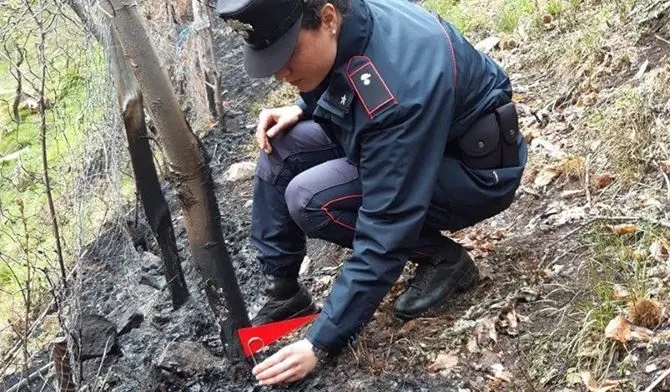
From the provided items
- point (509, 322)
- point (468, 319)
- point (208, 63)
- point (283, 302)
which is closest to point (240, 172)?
point (208, 63)

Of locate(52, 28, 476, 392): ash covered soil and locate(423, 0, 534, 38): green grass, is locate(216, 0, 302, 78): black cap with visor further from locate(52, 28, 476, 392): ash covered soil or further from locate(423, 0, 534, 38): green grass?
locate(423, 0, 534, 38): green grass

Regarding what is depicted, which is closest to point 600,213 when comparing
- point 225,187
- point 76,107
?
point 76,107

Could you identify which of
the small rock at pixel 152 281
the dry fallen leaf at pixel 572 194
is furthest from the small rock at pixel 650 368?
the small rock at pixel 152 281

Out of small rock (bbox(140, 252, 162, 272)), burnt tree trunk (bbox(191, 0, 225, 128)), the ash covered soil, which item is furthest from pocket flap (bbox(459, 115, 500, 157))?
burnt tree trunk (bbox(191, 0, 225, 128))

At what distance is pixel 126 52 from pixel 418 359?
1473 millimetres

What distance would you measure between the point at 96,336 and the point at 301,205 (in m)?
1.23

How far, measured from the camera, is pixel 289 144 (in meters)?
3.24

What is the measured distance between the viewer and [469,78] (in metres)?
2.83

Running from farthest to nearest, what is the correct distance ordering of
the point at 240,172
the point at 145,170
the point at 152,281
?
the point at 240,172 → the point at 152,281 → the point at 145,170

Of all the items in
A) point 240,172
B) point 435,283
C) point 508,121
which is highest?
point 508,121

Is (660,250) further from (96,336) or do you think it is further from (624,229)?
(96,336)

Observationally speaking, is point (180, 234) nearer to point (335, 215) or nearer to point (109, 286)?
point (109, 286)

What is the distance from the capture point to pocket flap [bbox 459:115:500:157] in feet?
9.50

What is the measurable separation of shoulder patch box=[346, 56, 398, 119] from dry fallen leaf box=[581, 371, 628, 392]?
3.47 feet
